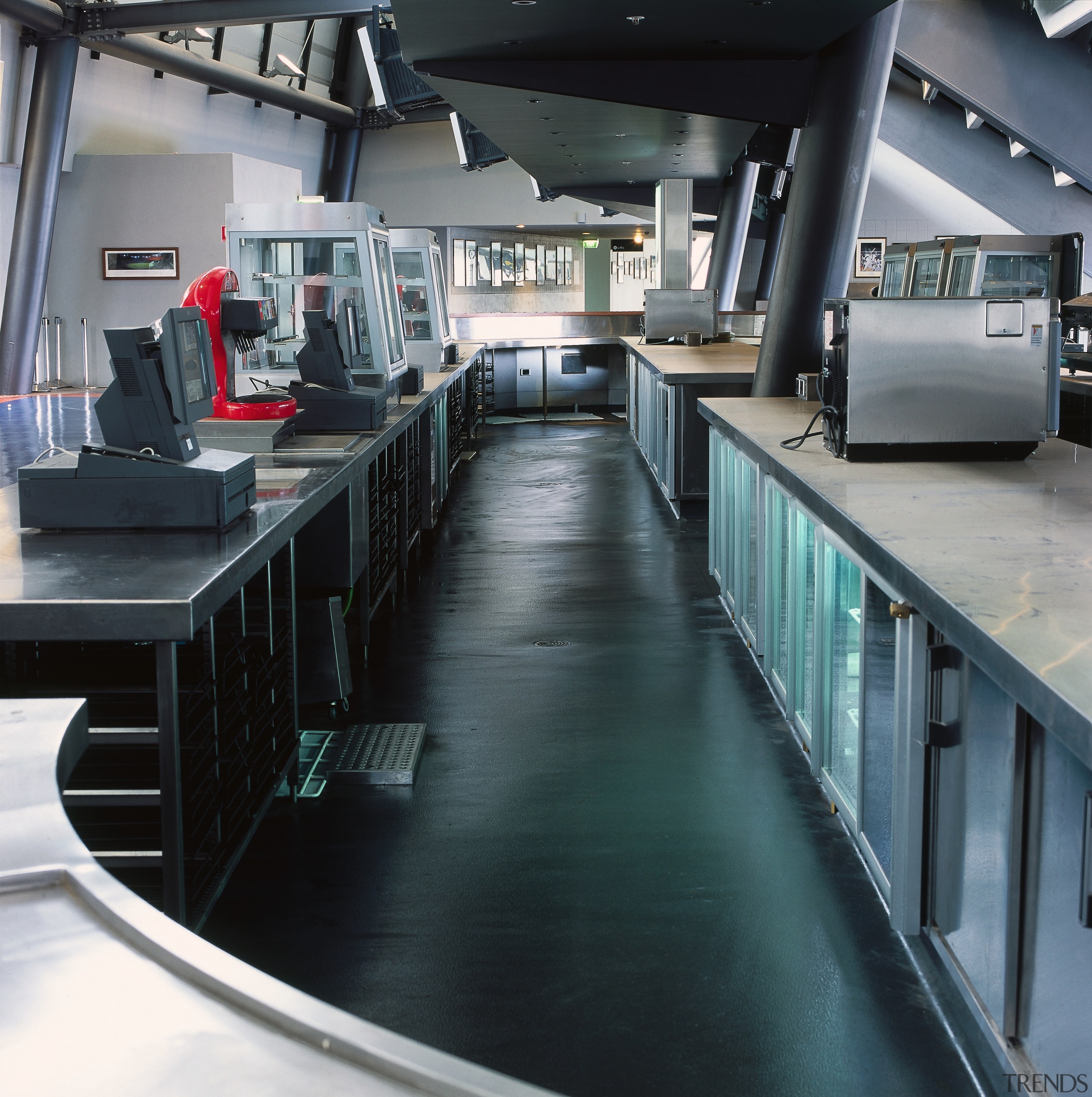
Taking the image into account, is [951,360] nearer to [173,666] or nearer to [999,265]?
[173,666]

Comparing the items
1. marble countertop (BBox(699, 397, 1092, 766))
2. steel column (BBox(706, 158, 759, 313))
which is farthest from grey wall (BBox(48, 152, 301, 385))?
marble countertop (BBox(699, 397, 1092, 766))

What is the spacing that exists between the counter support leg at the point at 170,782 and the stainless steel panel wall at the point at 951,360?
1.96m

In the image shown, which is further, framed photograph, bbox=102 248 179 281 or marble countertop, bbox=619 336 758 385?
framed photograph, bbox=102 248 179 281

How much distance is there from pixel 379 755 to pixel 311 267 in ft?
10.4

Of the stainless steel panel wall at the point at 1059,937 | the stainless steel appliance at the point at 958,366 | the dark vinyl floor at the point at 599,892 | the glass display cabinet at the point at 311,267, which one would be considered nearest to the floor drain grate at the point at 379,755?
the dark vinyl floor at the point at 599,892

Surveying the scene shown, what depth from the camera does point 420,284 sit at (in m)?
8.83

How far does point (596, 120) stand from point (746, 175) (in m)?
4.86

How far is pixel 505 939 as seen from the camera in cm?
232

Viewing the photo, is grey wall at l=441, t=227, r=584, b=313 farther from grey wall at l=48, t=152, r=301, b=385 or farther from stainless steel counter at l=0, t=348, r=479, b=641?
stainless steel counter at l=0, t=348, r=479, b=641

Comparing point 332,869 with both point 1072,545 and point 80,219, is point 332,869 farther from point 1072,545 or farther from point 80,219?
point 80,219

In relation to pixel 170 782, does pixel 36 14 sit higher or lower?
higher

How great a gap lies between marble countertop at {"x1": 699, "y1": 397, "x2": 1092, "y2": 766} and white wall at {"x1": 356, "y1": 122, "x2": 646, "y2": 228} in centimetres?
1638

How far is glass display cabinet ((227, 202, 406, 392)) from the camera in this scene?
543 cm

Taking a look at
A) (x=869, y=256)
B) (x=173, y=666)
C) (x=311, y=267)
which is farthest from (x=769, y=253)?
(x=173, y=666)
